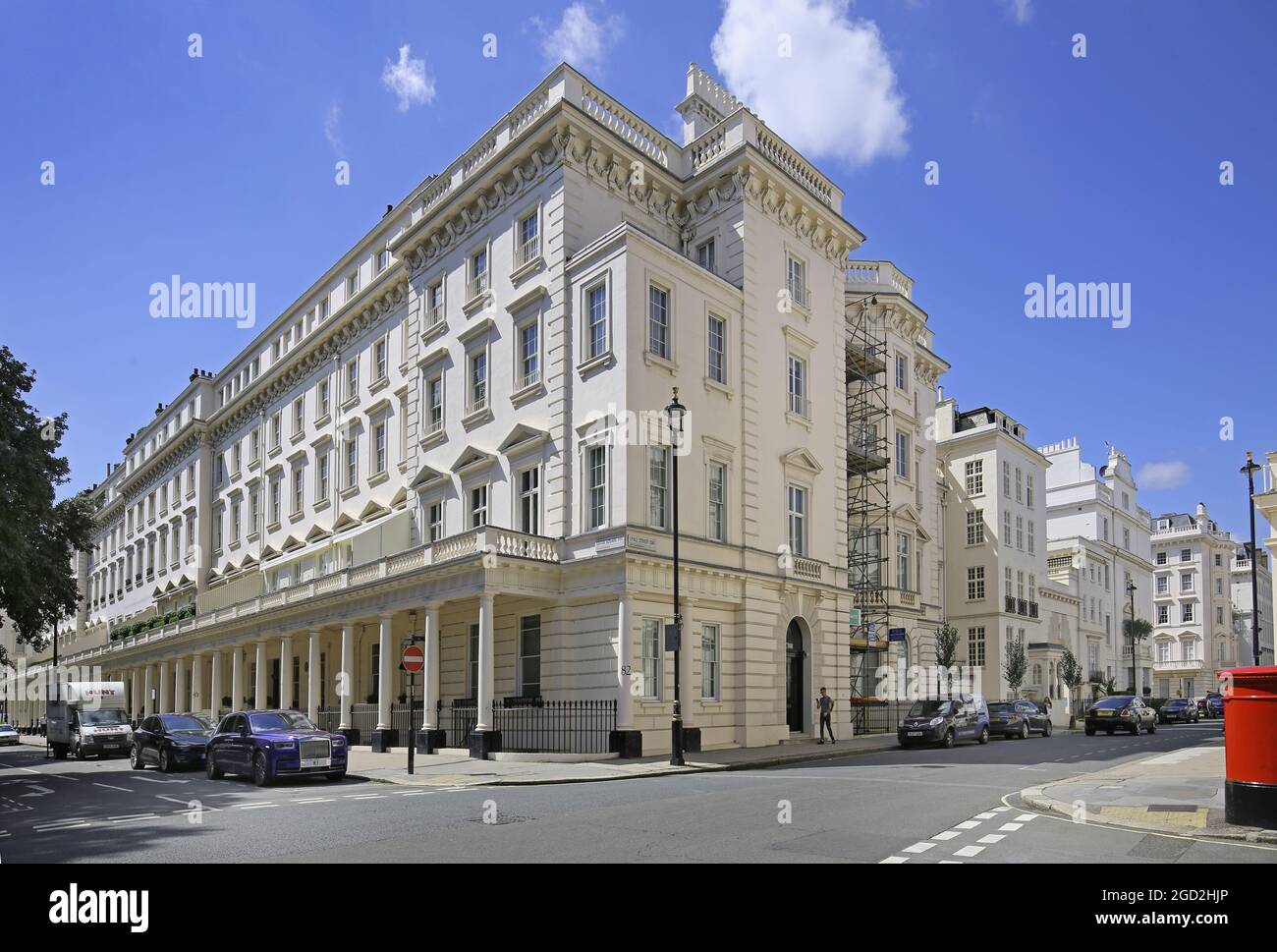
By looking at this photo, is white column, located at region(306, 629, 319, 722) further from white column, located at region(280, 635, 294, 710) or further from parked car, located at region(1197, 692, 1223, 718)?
parked car, located at region(1197, 692, 1223, 718)

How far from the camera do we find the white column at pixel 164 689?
5444cm

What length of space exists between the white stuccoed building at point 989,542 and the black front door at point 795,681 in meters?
24.9

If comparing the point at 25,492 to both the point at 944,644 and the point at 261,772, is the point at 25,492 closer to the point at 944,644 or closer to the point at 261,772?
the point at 261,772

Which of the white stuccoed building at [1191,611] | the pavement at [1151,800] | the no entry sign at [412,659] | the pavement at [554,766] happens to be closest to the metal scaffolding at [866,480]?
the pavement at [554,766]

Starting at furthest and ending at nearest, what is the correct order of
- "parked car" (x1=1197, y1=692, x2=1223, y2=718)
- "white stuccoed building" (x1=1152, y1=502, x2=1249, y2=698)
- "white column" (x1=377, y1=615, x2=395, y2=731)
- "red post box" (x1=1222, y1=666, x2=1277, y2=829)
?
"white stuccoed building" (x1=1152, y1=502, x2=1249, y2=698) < "parked car" (x1=1197, y1=692, x2=1223, y2=718) < "white column" (x1=377, y1=615, x2=395, y2=731) < "red post box" (x1=1222, y1=666, x2=1277, y2=829)

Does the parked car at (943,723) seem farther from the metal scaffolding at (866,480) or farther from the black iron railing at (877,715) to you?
the metal scaffolding at (866,480)

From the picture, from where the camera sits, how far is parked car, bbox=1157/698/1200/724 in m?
55.9

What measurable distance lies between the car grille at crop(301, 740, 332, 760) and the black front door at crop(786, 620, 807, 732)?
1568 centimetres

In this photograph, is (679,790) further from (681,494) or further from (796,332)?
(796,332)

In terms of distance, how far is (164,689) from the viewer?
54375mm

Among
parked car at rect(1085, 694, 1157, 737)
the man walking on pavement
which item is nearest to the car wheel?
the man walking on pavement

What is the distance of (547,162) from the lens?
29797mm

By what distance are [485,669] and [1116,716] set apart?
1043 inches
